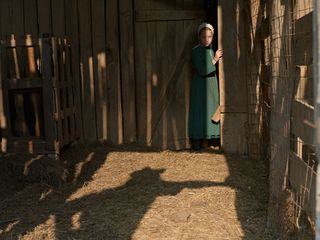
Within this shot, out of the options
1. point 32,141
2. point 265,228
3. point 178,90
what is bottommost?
point 265,228

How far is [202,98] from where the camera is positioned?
24.0 feet

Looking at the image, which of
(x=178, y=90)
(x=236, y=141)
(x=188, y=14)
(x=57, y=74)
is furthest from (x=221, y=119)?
(x=57, y=74)

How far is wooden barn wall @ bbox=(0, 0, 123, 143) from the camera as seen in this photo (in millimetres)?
7422

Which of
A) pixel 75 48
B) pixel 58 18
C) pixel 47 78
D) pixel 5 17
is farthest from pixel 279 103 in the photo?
pixel 5 17

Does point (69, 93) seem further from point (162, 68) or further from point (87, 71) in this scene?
point (162, 68)

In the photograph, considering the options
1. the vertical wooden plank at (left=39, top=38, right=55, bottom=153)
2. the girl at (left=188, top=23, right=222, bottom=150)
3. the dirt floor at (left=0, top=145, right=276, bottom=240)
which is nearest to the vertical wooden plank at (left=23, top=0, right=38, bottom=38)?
the vertical wooden plank at (left=39, top=38, right=55, bottom=153)

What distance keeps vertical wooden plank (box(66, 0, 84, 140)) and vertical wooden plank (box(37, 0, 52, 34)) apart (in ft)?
0.85

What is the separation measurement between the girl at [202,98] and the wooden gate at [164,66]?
0.51 feet

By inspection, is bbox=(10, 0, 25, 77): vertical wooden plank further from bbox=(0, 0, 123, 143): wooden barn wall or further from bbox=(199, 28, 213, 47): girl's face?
bbox=(199, 28, 213, 47): girl's face

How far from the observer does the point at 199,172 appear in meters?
6.20

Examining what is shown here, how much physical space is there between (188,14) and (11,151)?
297 centimetres

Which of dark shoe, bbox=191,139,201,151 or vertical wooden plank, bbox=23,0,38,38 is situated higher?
vertical wooden plank, bbox=23,0,38,38

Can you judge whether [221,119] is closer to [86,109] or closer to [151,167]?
[151,167]

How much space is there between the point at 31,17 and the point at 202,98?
266 cm
